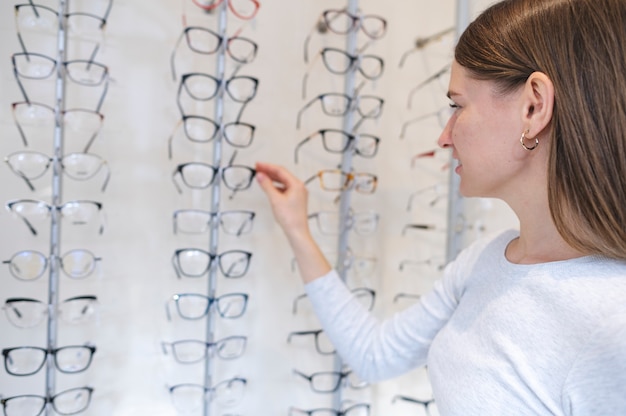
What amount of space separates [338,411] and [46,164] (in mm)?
670

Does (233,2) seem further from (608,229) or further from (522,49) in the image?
(608,229)

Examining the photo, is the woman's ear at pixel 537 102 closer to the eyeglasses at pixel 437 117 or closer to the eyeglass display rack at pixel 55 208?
the eyeglasses at pixel 437 117

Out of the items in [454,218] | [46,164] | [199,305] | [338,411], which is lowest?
[338,411]

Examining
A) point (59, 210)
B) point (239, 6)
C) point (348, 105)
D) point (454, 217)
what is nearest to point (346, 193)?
point (348, 105)

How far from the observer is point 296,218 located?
2.66 feet

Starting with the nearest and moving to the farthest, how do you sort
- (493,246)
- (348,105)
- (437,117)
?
(493,246) < (348,105) < (437,117)

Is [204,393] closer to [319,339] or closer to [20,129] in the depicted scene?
[319,339]

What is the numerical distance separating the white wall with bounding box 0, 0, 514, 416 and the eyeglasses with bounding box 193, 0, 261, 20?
0.02 m

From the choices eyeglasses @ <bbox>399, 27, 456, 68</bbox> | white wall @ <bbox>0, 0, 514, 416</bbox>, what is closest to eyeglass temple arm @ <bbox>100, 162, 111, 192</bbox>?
white wall @ <bbox>0, 0, 514, 416</bbox>

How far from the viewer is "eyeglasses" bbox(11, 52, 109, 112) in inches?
27.6

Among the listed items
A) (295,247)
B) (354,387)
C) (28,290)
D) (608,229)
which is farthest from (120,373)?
(608,229)

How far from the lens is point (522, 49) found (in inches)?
20.7

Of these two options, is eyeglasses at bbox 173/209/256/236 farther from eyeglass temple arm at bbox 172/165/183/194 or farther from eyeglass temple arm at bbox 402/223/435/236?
eyeglass temple arm at bbox 402/223/435/236

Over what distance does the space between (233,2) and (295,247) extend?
414 millimetres
